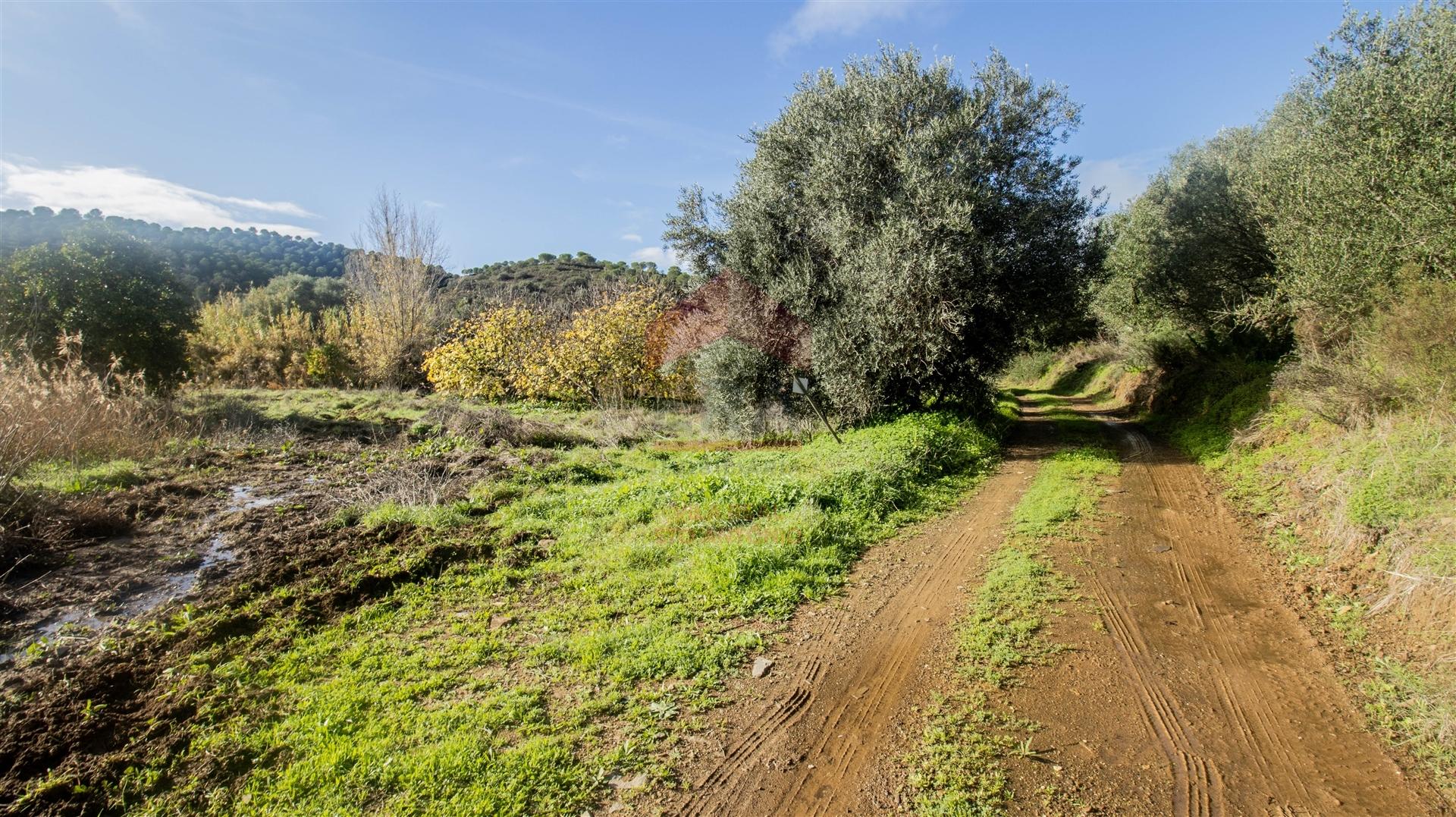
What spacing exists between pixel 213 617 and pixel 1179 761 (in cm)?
812

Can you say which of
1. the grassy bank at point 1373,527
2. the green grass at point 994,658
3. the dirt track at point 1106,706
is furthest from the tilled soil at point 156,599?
the grassy bank at point 1373,527

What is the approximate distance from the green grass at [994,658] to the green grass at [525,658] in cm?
157

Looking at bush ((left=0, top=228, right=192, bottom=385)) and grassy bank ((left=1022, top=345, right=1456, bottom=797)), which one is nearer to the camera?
grassy bank ((left=1022, top=345, right=1456, bottom=797))

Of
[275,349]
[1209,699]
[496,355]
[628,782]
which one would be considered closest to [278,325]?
[275,349]

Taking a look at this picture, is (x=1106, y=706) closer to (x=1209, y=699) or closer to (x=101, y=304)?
(x=1209, y=699)

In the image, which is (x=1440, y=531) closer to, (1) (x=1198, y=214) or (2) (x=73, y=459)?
(1) (x=1198, y=214)

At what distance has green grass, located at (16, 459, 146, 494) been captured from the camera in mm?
9312

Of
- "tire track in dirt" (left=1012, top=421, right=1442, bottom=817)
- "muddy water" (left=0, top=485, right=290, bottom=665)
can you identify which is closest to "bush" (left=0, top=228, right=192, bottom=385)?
"muddy water" (left=0, top=485, right=290, bottom=665)

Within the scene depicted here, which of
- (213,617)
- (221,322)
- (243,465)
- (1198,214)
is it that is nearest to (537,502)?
(213,617)

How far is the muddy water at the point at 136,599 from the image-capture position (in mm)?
5920

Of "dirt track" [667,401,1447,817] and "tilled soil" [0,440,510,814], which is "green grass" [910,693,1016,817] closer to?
"dirt track" [667,401,1447,817]

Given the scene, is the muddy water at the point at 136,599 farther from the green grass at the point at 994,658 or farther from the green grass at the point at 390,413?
the green grass at the point at 390,413

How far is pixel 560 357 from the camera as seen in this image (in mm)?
22141

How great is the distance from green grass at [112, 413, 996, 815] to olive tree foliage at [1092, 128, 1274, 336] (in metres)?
12.7
